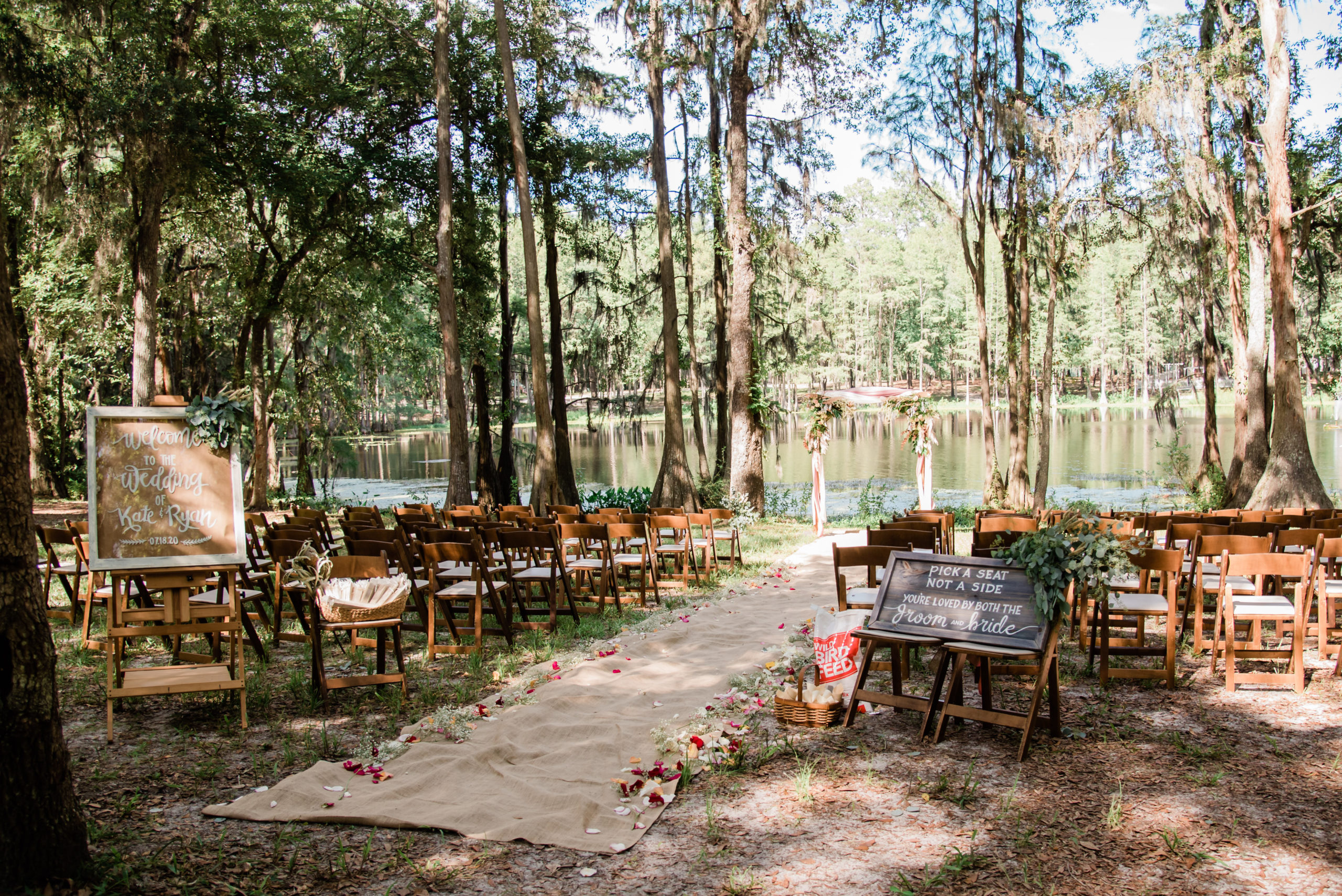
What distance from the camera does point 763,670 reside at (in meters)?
6.44

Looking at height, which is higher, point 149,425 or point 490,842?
point 149,425

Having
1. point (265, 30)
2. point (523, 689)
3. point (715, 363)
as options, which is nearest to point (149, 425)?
point (523, 689)

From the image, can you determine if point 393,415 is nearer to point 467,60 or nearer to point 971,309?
point 971,309

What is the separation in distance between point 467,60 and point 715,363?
8.96 m

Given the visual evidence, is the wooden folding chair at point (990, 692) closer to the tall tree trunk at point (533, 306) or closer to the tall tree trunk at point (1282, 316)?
the tall tree trunk at point (533, 306)

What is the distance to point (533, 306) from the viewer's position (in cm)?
1471

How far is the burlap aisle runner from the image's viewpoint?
400 cm

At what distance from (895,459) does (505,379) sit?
66.8 feet

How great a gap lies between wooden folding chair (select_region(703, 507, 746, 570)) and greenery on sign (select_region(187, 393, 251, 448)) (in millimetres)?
5653

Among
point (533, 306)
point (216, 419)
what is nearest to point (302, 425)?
point (533, 306)

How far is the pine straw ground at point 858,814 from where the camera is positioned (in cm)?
346

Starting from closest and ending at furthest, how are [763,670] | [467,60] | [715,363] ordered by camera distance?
[763,670]
[467,60]
[715,363]

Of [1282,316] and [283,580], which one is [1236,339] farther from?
[283,580]

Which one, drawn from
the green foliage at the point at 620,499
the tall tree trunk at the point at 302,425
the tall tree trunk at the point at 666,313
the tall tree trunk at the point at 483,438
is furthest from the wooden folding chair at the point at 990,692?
the tall tree trunk at the point at 302,425
